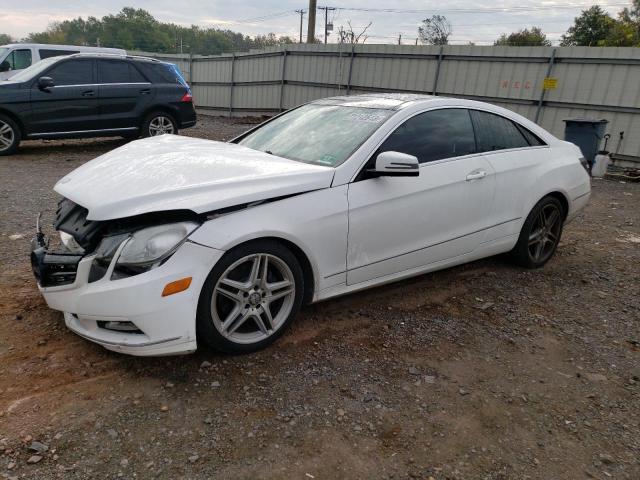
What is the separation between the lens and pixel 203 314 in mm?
2732

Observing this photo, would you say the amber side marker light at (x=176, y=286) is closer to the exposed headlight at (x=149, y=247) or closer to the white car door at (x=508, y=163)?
the exposed headlight at (x=149, y=247)

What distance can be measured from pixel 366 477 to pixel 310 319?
144 cm

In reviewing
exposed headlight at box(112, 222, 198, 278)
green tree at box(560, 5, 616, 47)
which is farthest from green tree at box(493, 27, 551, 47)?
exposed headlight at box(112, 222, 198, 278)

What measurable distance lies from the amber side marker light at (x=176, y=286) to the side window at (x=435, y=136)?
5.06 ft

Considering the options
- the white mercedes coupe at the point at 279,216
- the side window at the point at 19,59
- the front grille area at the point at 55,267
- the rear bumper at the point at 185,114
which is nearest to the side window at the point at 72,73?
the rear bumper at the point at 185,114

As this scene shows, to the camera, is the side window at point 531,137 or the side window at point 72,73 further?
the side window at point 72,73

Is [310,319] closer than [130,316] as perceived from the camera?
No

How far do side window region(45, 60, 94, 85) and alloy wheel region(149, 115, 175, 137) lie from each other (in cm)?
133

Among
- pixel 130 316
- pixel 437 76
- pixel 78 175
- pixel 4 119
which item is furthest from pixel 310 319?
pixel 437 76

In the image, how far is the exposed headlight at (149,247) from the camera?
2.57 metres

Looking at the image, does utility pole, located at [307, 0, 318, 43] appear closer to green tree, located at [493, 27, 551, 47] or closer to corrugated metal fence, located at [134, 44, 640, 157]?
corrugated metal fence, located at [134, 44, 640, 157]

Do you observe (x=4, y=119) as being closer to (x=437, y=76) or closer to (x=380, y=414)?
(x=380, y=414)

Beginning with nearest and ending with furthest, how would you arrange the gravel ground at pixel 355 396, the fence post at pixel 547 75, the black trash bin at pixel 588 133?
the gravel ground at pixel 355 396 < the black trash bin at pixel 588 133 < the fence post at pixel 547 75

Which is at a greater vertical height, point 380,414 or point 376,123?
point 376,123
